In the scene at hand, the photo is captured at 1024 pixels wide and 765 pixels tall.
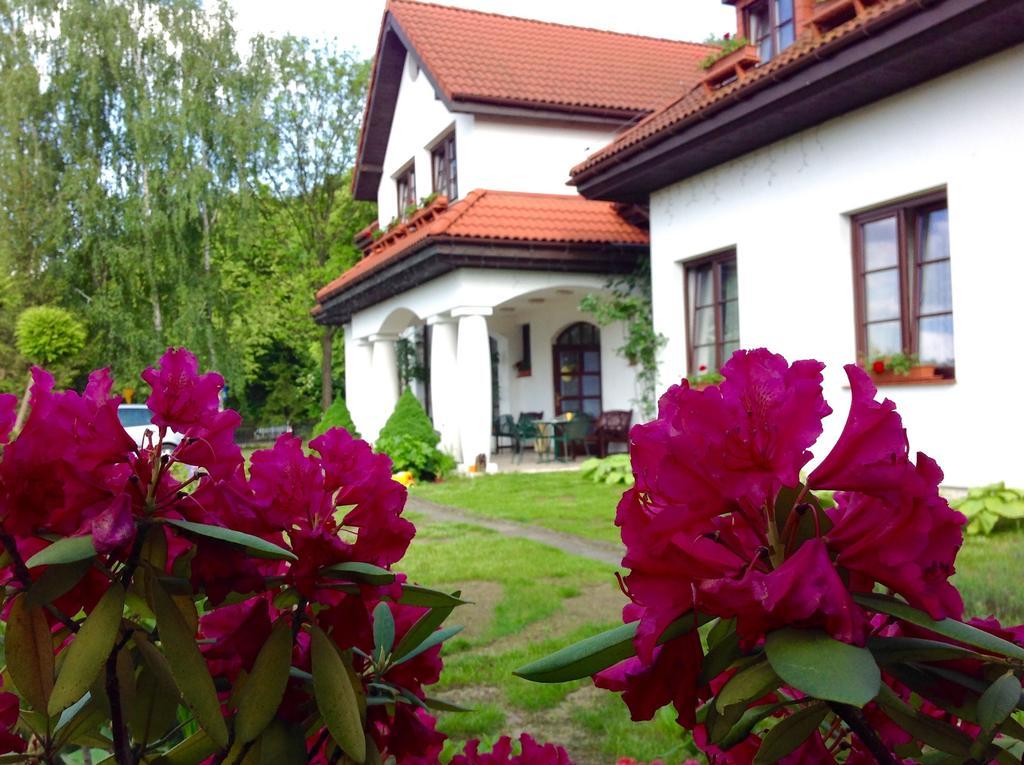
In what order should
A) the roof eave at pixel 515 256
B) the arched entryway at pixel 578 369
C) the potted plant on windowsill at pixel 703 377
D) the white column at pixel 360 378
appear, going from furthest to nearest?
1. the white column at pixel 360 378
2. the arched entryway at pixel 578 369
3. the roof eave at pixel 515 256
4. the potted plant on windowsill at pixel 703 377

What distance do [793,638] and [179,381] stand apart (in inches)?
25.2

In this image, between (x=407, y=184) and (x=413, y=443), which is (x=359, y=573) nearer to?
(x=413, y=443)

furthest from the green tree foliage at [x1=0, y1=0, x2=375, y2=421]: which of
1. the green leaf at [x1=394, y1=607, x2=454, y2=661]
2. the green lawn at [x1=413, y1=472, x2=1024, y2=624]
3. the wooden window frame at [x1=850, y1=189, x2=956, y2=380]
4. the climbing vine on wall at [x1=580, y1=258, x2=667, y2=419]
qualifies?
the green leaf at [x1=394, y1=607, x2=454, y2=661]

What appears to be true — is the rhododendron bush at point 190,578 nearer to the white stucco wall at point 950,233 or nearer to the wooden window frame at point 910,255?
the white stucco wall at point 950,233

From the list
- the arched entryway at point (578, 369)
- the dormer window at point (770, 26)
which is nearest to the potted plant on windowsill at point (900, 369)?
the dormer window at point (770, 26)

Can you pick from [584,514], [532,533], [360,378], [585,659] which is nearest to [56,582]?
[585,659]

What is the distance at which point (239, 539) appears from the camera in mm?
821

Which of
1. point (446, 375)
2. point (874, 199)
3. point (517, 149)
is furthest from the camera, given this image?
point (517, 149)

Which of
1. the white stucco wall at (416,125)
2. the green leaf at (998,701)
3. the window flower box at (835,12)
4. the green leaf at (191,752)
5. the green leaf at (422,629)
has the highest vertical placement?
the white stucco wall at (416,125)

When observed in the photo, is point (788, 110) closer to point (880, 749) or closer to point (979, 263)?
point (979, 263)

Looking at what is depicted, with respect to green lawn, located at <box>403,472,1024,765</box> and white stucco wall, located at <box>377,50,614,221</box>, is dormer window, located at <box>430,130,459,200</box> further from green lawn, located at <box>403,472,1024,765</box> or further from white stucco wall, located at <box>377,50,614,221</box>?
green lawn, located at <box>403,472,1024,765</box>

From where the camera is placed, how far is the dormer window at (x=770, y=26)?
982 centimetres

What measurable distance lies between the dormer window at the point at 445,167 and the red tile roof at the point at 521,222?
2.08 ft

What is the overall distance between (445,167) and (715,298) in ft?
23.3
